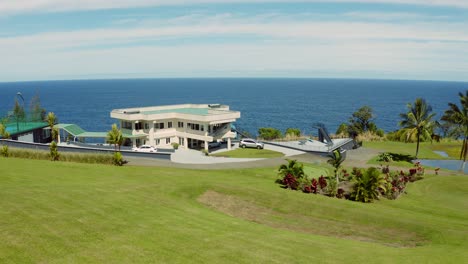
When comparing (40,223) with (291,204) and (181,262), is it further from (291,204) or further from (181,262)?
(291,204)

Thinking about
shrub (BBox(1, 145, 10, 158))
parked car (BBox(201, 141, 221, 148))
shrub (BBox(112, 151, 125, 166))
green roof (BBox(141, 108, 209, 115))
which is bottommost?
parked car (BBox(201, 141, 221, 148))

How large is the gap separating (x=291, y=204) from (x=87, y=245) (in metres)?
17.1

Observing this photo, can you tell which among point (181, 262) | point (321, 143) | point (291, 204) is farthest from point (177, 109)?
point (181, 262)

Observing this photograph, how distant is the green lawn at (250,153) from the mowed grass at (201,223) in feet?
60.1

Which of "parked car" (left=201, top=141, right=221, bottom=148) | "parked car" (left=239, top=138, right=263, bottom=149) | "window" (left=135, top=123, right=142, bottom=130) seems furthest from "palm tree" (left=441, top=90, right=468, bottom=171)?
"window" (left=135, top=123, right=142, bottom=130)

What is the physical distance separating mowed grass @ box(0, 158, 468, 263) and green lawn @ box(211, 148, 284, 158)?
18.3 m

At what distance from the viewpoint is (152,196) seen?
1074 inches

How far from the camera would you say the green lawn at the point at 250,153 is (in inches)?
2225

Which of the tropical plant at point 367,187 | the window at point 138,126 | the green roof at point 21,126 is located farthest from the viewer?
the window at point 138,126

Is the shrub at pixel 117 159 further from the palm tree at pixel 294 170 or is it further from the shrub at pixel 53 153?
the palm tree at pixel 294 170

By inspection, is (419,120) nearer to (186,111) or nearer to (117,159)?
(186,111)

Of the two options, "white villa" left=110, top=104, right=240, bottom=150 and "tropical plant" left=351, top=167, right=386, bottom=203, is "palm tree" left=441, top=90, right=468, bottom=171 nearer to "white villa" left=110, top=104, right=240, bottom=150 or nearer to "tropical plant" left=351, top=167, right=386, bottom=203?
"tropical plant" left=351, top=167, right=386, bottom=203

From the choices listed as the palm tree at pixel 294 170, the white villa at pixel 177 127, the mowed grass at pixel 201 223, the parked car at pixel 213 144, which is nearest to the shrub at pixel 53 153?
the mowed grass at pixel 201 223

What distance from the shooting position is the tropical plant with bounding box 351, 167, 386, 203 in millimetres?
34469
